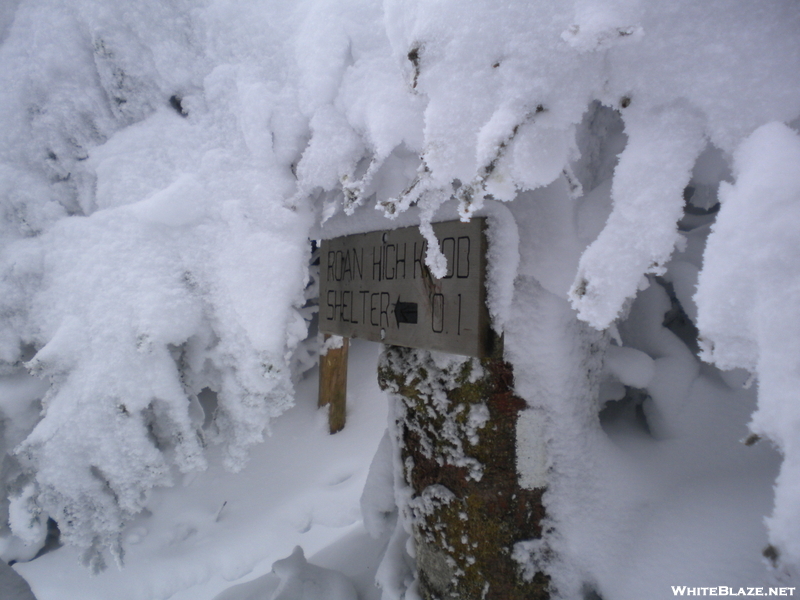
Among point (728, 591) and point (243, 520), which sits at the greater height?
point (728, 591)

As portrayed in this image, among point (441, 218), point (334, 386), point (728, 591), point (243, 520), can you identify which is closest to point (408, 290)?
point (441, 218)

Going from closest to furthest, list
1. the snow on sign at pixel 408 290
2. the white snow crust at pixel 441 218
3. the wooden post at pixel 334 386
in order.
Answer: the white snow crust at pixel 441 218
the snow on sign at pixel 408 290
the wooden post at pixel 334 386

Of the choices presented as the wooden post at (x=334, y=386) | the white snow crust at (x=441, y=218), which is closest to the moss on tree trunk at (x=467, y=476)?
the white snow crust at (x=441, y=218)

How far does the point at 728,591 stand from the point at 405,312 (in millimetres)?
763

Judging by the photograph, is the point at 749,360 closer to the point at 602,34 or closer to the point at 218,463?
the point at 602,34

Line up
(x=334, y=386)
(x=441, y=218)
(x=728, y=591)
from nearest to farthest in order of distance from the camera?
(x=728, y=591) → (x=441, y=218) → (x=334, y=386)

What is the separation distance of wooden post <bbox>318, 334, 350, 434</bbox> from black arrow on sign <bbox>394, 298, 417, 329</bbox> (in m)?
1.87

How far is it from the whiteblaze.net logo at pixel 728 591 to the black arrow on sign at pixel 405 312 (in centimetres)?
70

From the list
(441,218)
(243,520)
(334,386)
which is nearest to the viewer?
(441,218)

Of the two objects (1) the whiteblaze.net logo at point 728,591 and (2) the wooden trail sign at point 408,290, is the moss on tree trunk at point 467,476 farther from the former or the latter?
(1) the whiteblaze.net logo at point 728,591

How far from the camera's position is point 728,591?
65cm

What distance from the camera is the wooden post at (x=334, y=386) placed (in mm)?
2725

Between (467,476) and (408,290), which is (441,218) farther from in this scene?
(467,476)

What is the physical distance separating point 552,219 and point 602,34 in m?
0.33
